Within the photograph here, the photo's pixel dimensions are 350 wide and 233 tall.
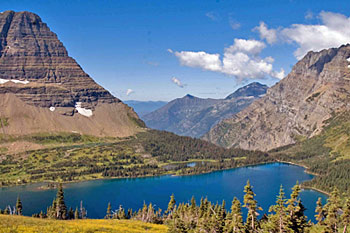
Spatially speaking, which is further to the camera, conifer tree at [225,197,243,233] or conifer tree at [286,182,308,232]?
conifer tree at [225,197,243,233]

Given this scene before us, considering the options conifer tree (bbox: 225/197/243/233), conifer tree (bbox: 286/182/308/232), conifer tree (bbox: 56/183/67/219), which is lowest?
conifer tree (bbox: 56/183/67/219)

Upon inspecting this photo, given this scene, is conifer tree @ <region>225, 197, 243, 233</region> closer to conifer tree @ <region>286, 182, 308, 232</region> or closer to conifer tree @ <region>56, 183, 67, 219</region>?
conifer tree @ <region>286, 182, 308, 232</region>

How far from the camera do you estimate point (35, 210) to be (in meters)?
187

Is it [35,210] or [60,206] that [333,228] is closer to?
[60,206]

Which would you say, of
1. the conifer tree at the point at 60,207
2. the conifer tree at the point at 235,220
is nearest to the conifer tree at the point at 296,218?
the conifer tree at the point at 235,220

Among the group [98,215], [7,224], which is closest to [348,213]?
[7,224]

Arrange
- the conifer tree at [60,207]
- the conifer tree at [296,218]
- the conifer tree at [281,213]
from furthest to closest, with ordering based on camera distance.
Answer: the conifer tree at [60,207] < the conifer tree at [296,218] < the conifer tree at [281,213]

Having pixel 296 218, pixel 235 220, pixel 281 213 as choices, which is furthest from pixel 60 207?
pixel 296 218

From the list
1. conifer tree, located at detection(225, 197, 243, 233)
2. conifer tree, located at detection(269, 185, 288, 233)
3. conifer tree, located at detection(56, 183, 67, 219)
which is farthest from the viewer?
conifer tree, located at detection(56, 183, 67, 219)

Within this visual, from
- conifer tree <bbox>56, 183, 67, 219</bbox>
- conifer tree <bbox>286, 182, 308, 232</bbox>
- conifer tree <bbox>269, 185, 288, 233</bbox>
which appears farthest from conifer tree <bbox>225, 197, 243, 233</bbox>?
conifer tree <bbox>56, 183, 67, 219</bbox>

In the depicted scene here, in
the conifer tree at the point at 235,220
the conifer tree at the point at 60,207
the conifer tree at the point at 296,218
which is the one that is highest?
the conifer tree at the point at 296,218

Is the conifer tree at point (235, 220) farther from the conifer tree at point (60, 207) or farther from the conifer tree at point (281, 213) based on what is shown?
the conifer tree at point (60, 207)

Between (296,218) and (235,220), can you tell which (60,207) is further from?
(296,218)

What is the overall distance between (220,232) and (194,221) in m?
29.8
